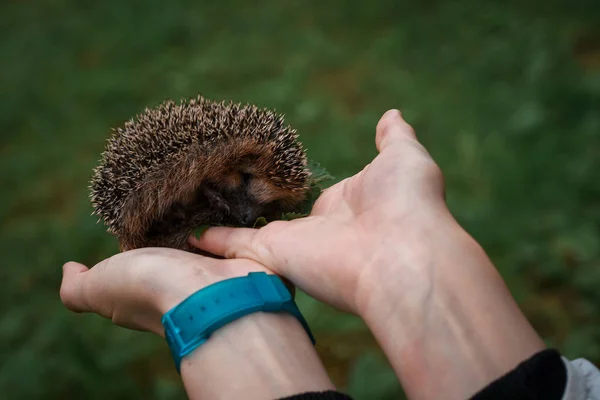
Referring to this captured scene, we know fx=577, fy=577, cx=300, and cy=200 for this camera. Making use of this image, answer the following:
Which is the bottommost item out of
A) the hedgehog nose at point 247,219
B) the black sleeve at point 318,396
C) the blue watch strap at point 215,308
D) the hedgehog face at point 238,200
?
the black sleeve at point 318,396

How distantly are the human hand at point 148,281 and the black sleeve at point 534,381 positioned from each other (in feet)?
2.92

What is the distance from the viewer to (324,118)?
5090 millimetres

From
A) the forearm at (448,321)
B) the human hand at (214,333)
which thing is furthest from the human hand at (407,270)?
the human hand at (214,333)

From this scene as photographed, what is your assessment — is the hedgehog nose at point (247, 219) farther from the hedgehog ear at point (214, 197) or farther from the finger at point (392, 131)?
the finger at point (392, 131)

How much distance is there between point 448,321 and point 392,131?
80 cm

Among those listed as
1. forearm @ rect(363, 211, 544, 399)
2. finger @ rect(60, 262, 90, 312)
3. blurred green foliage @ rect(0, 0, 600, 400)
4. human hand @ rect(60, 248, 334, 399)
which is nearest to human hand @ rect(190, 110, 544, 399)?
forearm @ rect(363, 211, 544, 399)

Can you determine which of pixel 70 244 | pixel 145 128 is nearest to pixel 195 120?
pixel 145 128

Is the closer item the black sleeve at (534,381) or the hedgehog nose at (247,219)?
the black sleeve at (534,381)

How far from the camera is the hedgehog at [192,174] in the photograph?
2326mm

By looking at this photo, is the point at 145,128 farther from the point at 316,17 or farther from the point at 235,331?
the point at 316,17

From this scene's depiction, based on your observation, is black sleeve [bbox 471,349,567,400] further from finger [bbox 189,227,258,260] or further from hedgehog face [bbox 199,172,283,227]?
hedgehog face [bbox 199,172,283,227]

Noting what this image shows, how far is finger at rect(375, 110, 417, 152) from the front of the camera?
205 centimetres

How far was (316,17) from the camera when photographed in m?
6.27

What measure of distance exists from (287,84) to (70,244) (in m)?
2.42
